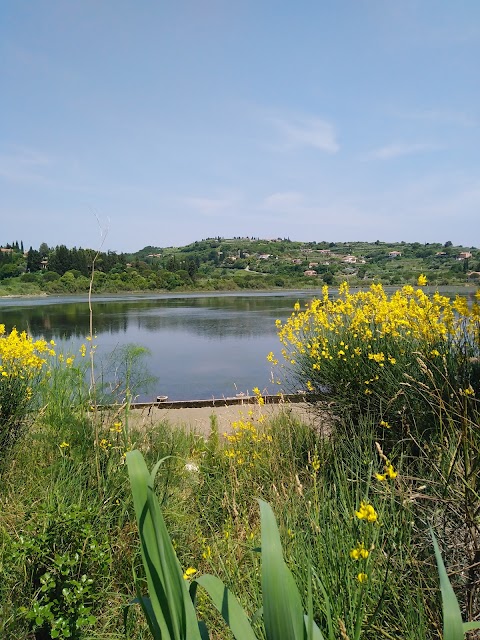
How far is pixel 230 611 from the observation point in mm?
1019

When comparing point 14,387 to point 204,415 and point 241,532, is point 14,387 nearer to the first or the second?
point 241,532

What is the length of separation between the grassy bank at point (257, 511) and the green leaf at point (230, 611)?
0.17m

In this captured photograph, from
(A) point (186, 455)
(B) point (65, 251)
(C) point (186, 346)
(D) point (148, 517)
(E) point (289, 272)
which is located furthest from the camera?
(E) point (289, 272)

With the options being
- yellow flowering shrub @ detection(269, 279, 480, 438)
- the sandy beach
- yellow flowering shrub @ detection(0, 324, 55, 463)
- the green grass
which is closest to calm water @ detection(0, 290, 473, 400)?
the sandy beach

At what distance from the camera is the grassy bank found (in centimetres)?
171

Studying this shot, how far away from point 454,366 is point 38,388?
3829 mm

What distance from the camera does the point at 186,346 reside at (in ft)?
74.3

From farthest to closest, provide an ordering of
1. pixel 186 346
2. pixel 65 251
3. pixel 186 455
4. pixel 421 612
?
pixel 65 251, pixel 186 346, pixel 186 455, pixel 421 612

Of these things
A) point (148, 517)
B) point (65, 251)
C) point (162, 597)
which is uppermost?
point (65, 251)

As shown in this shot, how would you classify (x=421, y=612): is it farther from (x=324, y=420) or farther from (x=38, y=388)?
(x=38, y=388)

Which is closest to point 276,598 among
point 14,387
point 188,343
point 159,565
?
point 159,565

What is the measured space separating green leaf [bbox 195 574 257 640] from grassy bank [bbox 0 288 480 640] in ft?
0.57

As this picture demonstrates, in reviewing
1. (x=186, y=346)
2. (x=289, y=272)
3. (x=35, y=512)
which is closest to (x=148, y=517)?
(x=35, y=512)

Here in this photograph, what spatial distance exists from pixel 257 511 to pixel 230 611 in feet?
7.11
